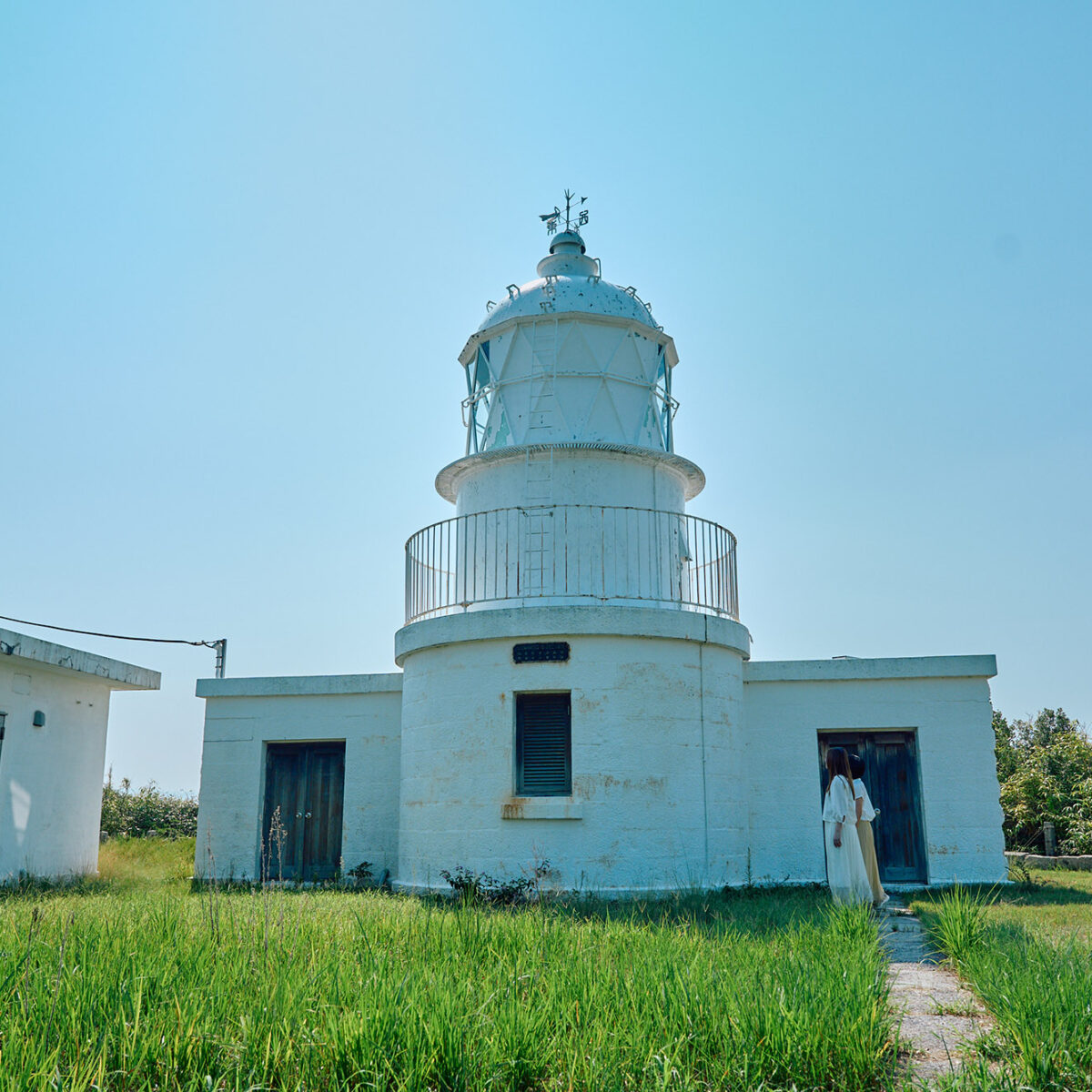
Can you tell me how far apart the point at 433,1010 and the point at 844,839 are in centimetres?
606

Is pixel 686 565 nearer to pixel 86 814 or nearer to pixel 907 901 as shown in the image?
pixel 907 901

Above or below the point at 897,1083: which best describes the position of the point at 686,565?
above

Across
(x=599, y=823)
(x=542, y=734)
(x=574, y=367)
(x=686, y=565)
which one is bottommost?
(x=599, y=823)

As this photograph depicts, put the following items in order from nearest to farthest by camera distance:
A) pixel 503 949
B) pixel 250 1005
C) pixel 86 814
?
1. pixel 250 1005
2. pixel 503 949
3. pixel 86 814

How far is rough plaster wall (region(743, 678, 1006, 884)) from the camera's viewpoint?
12148 mm

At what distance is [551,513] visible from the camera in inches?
485

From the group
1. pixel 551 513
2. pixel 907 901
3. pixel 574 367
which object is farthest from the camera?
pixel 574 367

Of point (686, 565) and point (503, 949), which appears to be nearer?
point (503, 949)

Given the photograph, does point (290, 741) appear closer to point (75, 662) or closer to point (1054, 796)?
point (75, 662)

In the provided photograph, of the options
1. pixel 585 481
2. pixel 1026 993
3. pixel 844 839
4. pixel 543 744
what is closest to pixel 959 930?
pixel 1026 993

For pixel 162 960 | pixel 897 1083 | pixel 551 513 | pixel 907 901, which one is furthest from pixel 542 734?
pixel 897 1083

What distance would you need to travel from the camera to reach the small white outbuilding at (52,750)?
41.7 feet

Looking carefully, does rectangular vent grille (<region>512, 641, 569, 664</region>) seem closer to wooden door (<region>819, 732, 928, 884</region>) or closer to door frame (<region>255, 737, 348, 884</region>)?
door frame (<region>255, 737, 348, 884</region>)

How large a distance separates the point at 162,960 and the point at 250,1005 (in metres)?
1.06
